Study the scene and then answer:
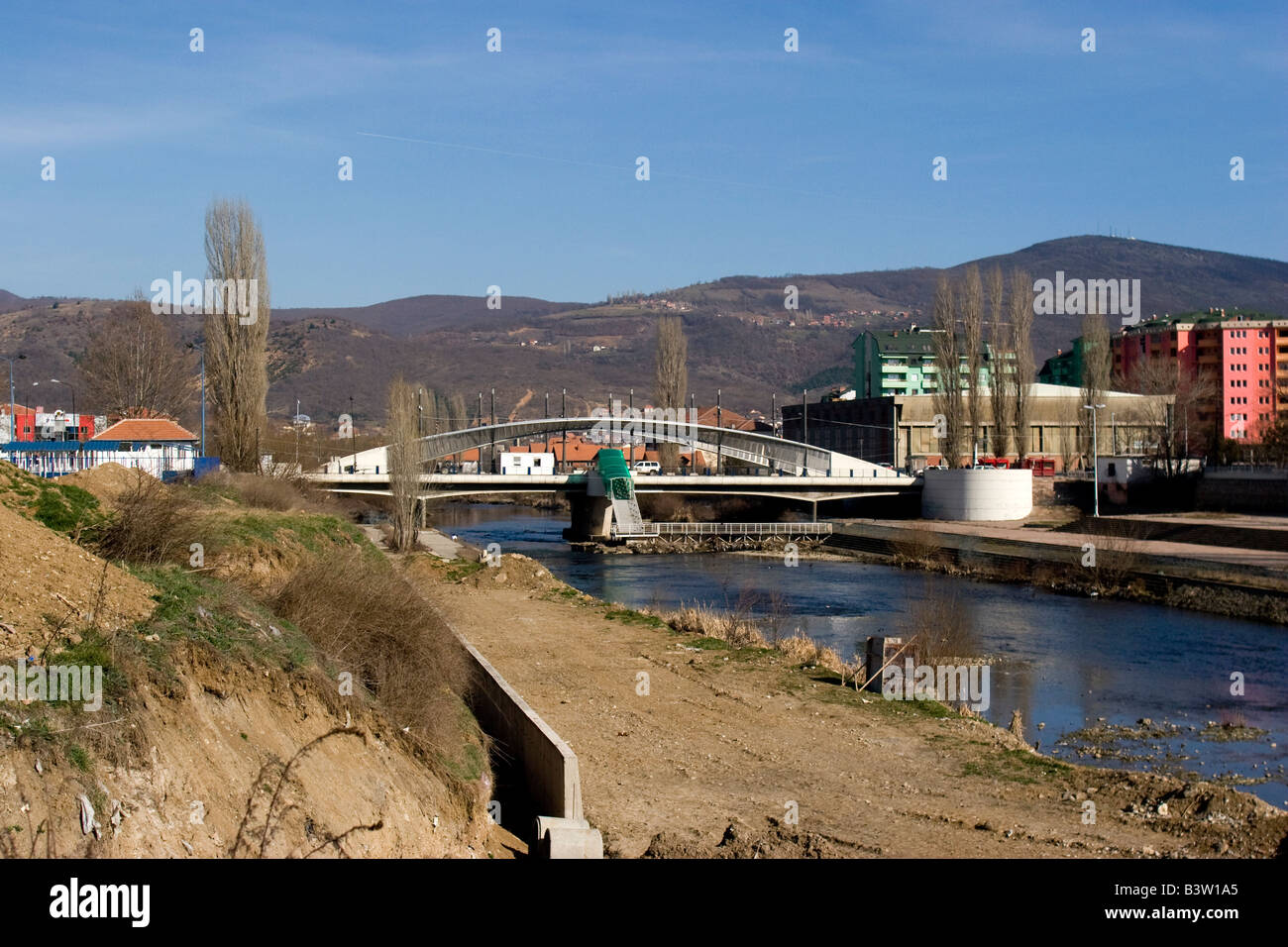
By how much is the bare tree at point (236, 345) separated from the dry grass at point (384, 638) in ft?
114

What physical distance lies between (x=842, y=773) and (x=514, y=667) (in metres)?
8.67

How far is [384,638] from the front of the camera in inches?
571

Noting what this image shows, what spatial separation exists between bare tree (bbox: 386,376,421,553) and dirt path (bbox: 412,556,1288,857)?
2660 cm

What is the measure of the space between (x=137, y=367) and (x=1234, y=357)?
99368 millimetres

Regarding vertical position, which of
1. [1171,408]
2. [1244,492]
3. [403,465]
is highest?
[1171,408]

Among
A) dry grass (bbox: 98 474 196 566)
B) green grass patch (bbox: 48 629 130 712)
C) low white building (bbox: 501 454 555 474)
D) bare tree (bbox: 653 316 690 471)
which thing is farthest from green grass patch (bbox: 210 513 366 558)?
bare tree (bbox: 653 316 690 471)

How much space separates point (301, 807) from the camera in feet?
32.1

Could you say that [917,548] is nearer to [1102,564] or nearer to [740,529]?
[1102,564]

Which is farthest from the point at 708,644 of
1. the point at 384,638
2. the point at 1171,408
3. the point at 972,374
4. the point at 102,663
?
the point at 1171,408

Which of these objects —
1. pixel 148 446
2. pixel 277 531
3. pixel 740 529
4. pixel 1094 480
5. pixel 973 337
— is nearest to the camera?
pixel 277 531

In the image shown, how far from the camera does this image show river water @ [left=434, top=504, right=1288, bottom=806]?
67.1ft

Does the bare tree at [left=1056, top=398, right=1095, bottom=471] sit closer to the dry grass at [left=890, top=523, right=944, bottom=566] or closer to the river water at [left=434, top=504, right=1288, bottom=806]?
the dry grass at [left=890, top=523, right=944, bottom=566]
